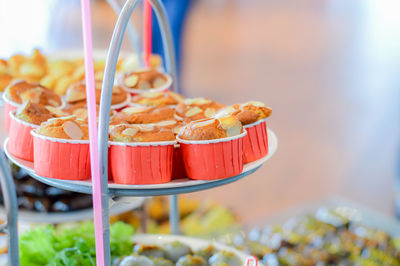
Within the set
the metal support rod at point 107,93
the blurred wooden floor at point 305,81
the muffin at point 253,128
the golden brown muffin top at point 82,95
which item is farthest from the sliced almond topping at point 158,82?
the blurred wooden floor at point 305,81

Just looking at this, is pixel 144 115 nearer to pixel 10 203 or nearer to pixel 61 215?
pixel 10 203

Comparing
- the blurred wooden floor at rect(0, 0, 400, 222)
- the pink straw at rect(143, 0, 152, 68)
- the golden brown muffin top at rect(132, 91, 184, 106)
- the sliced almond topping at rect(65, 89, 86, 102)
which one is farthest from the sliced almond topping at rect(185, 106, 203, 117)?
the blurred wooden floor at rect(0, 0, 400, 222)

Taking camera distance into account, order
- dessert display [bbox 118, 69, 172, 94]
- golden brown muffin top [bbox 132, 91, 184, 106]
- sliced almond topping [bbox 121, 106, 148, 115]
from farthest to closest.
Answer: dessert display [bbox 118, 69, 172, 94] < golden brown muffin top [bbox 132, 91, 184, 106] < sliced almond topping [bbox 121, 106, 148, 115]

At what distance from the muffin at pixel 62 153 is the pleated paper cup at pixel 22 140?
0.28 ft

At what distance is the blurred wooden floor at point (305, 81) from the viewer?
4477mm

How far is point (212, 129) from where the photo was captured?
1060mm

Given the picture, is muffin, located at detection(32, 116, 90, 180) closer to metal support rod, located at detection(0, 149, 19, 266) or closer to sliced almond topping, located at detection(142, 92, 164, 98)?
metal support rod, located at detection(0, 149, 19, 266)

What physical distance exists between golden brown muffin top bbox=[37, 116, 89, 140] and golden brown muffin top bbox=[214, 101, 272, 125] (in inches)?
13.2

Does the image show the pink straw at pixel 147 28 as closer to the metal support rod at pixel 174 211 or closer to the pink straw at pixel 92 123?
the metal support rod at pixel 174 211

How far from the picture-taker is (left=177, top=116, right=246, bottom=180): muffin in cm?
104

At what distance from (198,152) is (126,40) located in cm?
661

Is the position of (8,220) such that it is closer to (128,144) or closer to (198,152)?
(128,144)

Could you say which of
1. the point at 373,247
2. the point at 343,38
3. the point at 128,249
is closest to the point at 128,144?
the point at 128,249

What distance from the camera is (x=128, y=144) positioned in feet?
3.28
